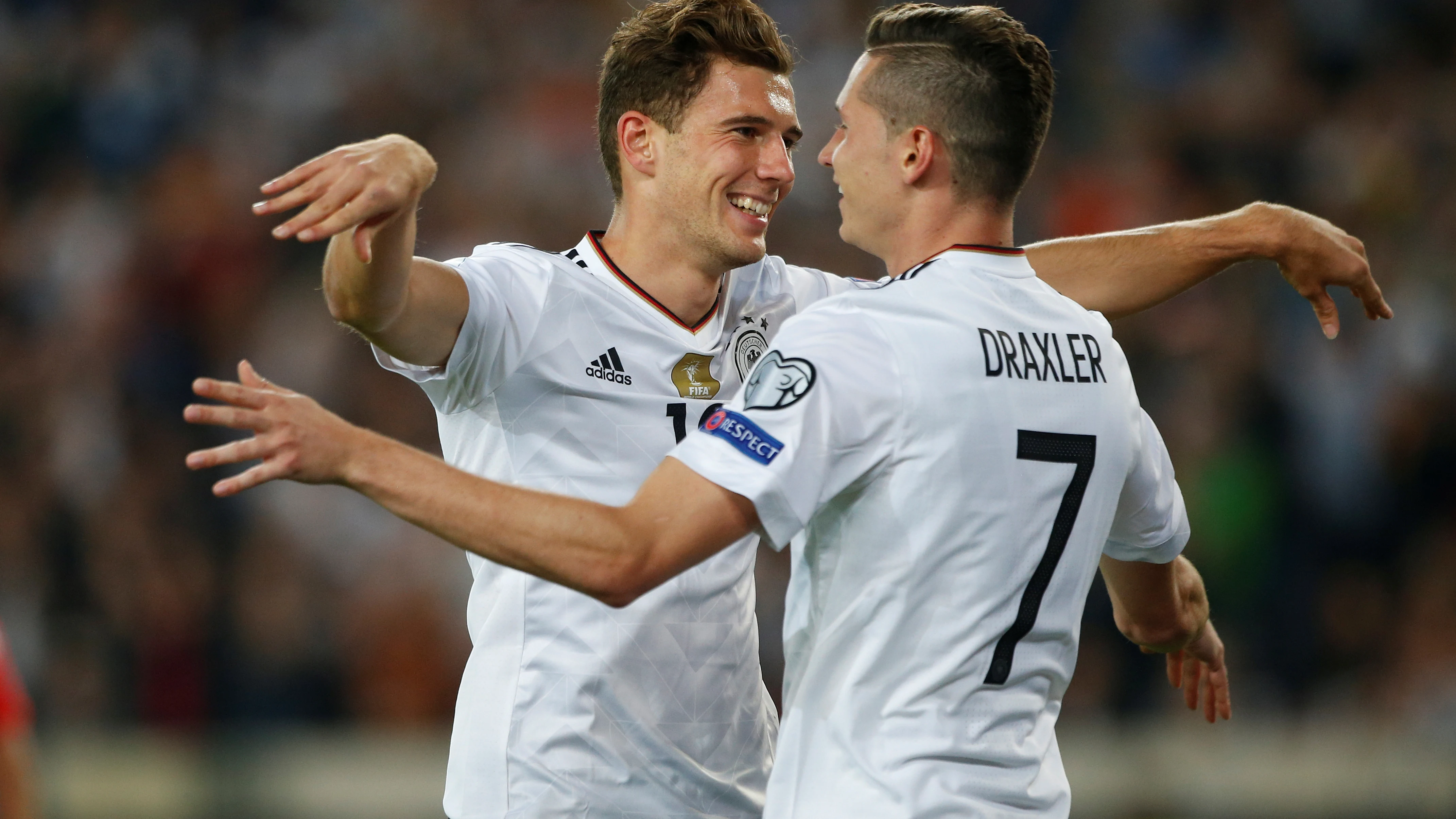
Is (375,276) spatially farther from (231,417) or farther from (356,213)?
(231,417)

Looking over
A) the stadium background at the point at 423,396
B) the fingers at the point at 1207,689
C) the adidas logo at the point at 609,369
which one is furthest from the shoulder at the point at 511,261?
the stadium background at the point at 423,396

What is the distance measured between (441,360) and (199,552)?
17.5 ft

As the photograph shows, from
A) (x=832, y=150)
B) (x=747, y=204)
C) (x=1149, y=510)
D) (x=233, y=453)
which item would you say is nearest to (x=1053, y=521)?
(x=1149, y=510)

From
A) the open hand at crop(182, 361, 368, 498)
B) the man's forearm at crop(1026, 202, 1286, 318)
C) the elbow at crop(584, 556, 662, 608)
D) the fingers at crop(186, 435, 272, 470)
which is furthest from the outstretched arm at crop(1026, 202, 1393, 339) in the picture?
the fingers at crop(186, 435, 272, 470)

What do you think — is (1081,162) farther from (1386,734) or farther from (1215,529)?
(1386,734)

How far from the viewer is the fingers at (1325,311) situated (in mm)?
3617

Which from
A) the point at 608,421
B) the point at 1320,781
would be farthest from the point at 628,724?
the point at 1320,781

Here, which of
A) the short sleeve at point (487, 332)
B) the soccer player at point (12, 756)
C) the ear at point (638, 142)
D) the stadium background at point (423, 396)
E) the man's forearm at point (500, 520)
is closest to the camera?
the man's forearm at point (500, 520)

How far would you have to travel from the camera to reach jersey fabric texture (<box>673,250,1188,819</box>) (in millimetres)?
2703

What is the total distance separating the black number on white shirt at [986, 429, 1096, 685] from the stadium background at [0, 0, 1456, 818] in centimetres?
484

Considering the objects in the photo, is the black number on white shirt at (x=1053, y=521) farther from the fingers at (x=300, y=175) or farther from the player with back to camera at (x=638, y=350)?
the fingers at (x=300, y=175)

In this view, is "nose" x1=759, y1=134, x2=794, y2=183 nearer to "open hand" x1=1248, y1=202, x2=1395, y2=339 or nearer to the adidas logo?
the adidas logo

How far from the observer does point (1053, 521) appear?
113 inches

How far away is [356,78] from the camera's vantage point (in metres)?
10.3
